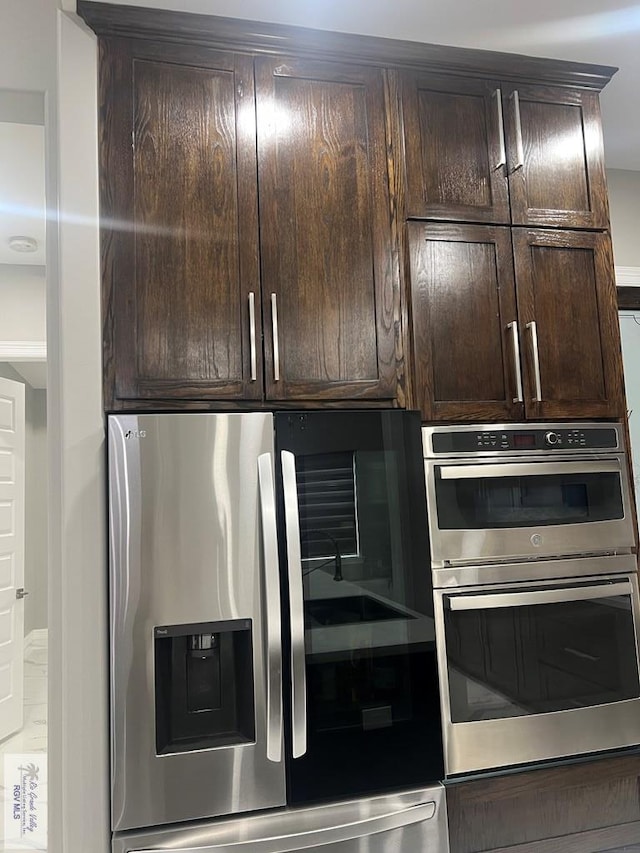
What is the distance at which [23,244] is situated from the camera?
3.44 m

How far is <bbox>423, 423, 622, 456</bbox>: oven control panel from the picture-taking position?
1.81 metres

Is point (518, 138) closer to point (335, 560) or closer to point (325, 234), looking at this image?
point (325, 234)

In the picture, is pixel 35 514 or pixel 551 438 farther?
pixel 35 514

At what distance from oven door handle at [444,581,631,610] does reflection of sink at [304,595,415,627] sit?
16 cm

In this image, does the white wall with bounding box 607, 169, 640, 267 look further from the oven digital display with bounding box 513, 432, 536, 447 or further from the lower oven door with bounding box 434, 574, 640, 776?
the lower oven door with bounding box 434, 574, 640, 776

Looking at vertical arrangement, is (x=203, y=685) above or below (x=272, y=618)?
below

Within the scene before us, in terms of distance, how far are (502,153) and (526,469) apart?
0.97 meters

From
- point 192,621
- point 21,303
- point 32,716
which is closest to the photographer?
point 192,621

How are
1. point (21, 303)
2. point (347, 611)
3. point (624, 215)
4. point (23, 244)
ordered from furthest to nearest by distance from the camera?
point (21, 303) → point (23, 244) → point (624, 215) → point (347, 611)

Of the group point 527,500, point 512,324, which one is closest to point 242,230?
point 512,324

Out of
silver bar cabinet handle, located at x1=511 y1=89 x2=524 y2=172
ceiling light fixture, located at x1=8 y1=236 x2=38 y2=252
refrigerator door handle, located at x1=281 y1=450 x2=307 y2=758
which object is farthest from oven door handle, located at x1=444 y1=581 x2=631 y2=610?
ceiling light fixture, located at x1=8 y1=236 x2=38 y2=252

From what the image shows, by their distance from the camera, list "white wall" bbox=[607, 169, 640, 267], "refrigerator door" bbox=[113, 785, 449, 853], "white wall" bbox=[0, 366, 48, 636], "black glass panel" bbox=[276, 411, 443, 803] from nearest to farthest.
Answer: "refrigerator door" bbox=[113, 785, 449, 853]
"black glass panel" bbox=[276, 411, 443, 803]
"white wall" bbox=[607, 169, 640, 267]
"white wall" bbox=[0, 366, 48, 636]

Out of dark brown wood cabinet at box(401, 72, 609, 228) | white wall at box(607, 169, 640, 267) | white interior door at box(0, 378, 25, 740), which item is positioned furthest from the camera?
white interior door at box(0, 378, 25, 740)

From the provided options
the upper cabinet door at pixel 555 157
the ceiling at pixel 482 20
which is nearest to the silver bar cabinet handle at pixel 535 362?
the upper cabinet door at pixel 555 157
